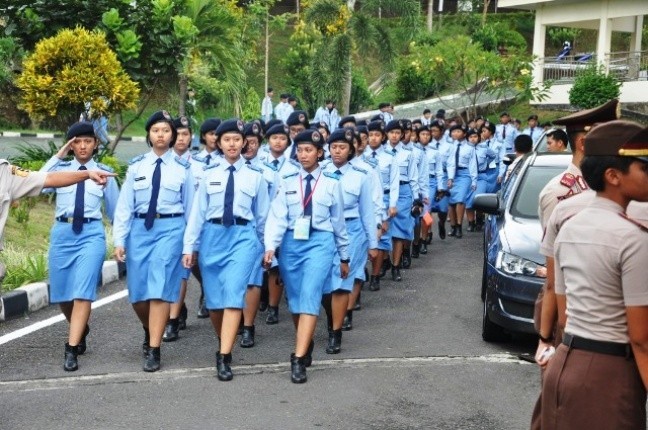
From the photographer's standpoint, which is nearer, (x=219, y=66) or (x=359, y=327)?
(x=359, y=327)

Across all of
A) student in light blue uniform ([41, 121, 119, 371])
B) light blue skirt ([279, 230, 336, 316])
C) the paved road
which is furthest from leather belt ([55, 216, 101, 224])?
light blue skirt ([279, 230, 336, 316])

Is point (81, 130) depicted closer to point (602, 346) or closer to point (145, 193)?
point (145, 193)

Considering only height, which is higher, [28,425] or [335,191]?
[335,191]

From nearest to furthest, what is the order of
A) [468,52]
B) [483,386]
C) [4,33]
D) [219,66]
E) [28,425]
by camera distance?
[28,425] → [483,386] → [4,33] → [219,66] → [468,52]

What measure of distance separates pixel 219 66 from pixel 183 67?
2672mm

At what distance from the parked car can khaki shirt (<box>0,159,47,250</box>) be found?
3747 mm

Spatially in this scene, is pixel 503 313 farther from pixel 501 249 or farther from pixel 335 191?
pixel 335 191

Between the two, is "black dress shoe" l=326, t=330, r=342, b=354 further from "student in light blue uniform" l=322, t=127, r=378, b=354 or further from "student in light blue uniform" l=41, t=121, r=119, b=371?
"student in light blue uniform" l=41, t=121, r=119, b=371

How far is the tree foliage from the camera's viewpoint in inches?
522

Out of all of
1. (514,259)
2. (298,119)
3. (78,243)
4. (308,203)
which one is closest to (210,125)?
(298,119)

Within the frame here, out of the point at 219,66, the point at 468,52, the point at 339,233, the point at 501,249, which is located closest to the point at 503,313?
the point at 501,249

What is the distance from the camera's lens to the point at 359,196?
9359 millimetres

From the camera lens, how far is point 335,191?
808 cm

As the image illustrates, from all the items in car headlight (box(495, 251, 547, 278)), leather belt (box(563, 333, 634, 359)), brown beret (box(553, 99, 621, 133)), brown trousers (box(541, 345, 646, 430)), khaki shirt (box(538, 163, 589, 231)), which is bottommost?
car headlight (box(495, 251, 547, 278))
